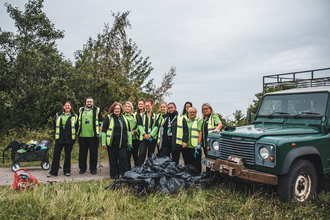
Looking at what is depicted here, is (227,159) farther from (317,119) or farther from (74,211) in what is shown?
(74,211)

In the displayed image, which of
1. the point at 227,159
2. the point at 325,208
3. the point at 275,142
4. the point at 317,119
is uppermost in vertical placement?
the point at 317,119

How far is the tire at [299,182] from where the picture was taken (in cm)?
428

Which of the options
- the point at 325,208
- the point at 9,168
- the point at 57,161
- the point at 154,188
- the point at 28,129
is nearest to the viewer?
the point at 325,208

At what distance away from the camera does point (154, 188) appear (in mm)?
4895

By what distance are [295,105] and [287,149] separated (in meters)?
1.76

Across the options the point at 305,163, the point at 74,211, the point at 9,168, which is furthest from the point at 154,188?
the point at 9,168

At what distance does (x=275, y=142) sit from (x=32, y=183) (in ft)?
15.4

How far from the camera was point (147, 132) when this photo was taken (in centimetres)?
709

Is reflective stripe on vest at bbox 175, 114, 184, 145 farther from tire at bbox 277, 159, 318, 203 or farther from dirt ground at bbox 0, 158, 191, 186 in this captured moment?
tire at bbox 277, 159, 318, 203

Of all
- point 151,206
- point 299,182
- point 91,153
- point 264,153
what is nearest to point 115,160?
point 91,153

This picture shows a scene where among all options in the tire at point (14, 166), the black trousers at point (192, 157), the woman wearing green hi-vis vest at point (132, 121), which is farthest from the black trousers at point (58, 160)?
the black trousers at point (192, 157)

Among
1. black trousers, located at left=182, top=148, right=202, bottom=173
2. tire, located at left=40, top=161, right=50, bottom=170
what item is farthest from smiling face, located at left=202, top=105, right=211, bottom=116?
tire, located at left=40, top=161, right=50, bottom=170

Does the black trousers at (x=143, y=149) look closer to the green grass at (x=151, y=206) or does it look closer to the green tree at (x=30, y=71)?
the green grass at (x=151, y=206)

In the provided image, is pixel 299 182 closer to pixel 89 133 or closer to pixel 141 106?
pixel 141 106
